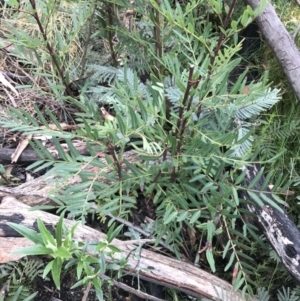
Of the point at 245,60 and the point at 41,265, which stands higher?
the point at 245,60

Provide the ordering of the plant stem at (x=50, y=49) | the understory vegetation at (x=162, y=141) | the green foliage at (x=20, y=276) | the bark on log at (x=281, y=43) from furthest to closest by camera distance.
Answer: the bark on log at (x=281, y=43) → the green foliage at (x=20, y=276) → the plant stem at (x=50, y=49) → the understory vegetation at (x=162, y=141)

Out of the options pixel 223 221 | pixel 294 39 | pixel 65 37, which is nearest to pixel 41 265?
pixel 223 221

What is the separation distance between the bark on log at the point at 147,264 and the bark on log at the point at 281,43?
0.70m

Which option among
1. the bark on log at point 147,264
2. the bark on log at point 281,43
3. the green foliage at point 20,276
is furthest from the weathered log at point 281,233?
the green foliage at point 20,276

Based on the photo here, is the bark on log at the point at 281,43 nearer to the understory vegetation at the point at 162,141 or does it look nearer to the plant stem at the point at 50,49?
the understory vegetation at the point at 162,141

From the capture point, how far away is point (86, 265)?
896 mm

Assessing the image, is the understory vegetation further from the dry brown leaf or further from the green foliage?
the dry brown leaf

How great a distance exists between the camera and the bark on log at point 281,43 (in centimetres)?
144

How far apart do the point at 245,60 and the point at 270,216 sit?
2.16 feet

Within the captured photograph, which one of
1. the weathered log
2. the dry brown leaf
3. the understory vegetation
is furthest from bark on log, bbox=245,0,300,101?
the dry brown leaf

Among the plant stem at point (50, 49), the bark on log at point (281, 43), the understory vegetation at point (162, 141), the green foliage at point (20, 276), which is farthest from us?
the bark on log at point (281, 43)

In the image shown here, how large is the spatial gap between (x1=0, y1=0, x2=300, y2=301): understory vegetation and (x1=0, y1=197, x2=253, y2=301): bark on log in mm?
53

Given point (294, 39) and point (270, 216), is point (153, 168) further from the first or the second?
point (294, 39)

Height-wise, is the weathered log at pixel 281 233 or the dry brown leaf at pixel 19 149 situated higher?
the weathered log at pixel 281 233
